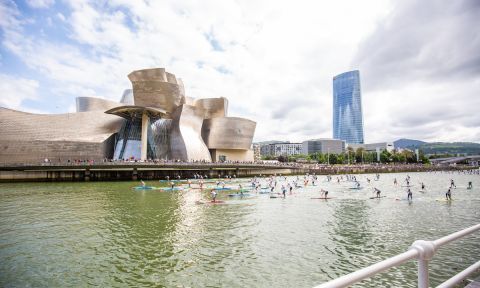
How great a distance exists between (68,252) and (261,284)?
9160 mm

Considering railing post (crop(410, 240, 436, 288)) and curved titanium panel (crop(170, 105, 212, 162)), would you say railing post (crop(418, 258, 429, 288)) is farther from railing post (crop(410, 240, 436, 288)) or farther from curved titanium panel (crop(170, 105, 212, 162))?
curved titanium panel (crop(170, 105, 212, 162))

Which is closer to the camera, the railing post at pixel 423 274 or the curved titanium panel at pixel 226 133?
the railing post at pixel 423 274

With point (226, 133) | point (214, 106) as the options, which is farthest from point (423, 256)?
point (214, 106)

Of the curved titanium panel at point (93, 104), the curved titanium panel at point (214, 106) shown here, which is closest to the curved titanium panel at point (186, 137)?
the curved titanium panel at point (214, 106)

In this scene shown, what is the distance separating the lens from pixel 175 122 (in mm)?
74625

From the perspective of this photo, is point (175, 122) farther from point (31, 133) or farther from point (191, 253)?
point (191, 253)

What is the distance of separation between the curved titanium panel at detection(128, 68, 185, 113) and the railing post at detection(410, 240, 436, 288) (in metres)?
73.5

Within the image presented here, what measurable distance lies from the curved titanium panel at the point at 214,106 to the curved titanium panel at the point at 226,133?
491 cm

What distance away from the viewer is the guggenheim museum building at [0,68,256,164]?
5962 cm

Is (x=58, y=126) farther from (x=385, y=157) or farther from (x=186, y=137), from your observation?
(x=385, y=157)

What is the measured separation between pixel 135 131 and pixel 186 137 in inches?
493

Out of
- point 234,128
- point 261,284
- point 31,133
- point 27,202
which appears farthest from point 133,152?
point 261,284

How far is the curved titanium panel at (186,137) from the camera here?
71750 mm

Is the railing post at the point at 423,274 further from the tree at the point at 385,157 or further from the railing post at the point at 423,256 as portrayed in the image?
the tree at the point at 385,157
